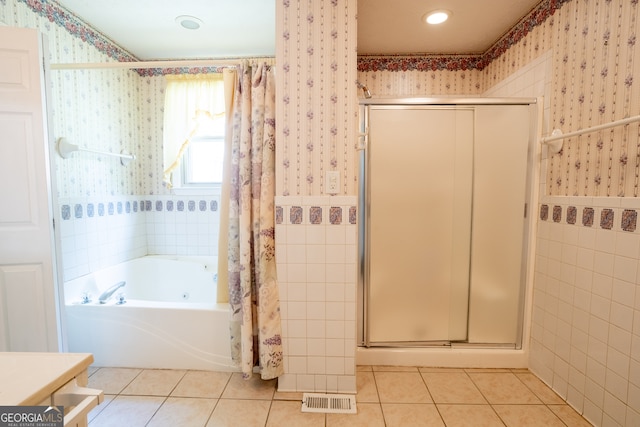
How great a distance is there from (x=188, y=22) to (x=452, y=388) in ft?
9.97

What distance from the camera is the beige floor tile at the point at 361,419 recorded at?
1439mm

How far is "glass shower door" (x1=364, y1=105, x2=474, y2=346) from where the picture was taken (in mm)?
1835

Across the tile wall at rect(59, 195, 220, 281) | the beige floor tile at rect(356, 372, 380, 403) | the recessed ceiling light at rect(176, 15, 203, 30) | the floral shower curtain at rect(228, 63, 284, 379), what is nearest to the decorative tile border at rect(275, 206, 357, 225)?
the floral shower curtain at rect(228, 63, 284, 379)

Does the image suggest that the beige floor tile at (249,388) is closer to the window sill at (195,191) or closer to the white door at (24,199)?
the white door at (24,199)

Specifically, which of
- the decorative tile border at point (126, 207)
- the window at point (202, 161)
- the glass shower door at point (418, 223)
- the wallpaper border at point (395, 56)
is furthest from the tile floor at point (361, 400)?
the wallpaper border at point (395, 56)

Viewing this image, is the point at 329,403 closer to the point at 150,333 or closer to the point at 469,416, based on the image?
the point at 469,416

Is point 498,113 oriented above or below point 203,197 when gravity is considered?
above

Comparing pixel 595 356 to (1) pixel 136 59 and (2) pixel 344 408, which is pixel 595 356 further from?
(1) pixel 136 59

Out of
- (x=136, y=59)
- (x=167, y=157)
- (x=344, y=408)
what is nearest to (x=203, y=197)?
(x=167, y=157)

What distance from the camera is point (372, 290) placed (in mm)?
1916

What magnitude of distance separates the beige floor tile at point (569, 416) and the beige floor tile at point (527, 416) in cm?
3

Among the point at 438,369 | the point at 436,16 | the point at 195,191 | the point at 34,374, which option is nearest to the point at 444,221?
the point at 438,369

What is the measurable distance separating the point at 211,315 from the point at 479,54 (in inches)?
117

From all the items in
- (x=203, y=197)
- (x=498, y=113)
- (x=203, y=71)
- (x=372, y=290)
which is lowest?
(x=372, y=290)
